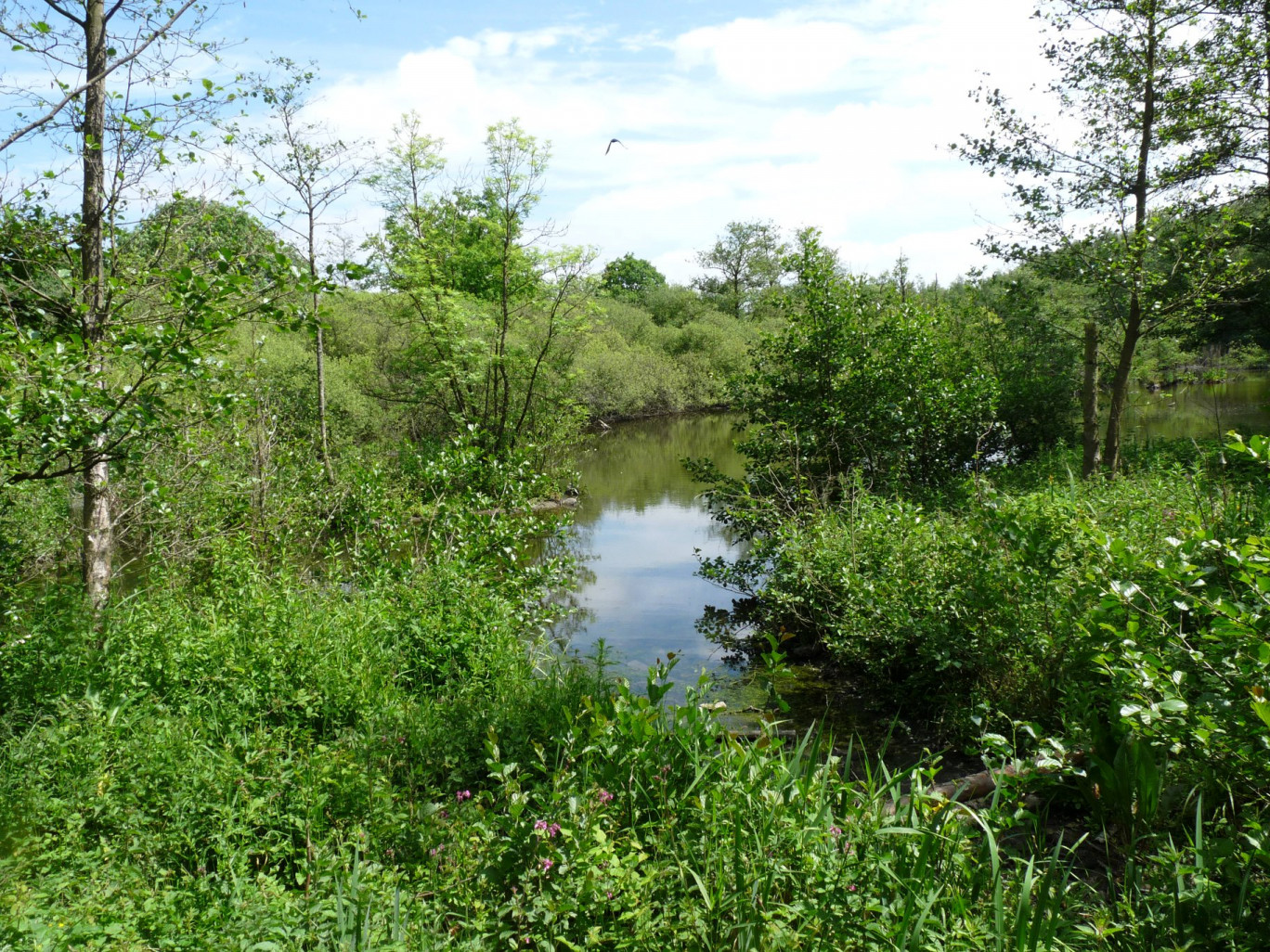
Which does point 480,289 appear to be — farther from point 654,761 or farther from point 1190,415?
point 1190,415

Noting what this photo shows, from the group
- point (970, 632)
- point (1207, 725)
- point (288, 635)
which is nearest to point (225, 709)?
point (288, 635)

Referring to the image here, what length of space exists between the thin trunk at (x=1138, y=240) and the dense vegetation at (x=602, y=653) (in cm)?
4

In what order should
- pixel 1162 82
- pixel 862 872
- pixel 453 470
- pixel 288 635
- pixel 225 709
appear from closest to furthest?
A: pixel 862 872, pixel 225 709, pixel 288 635, pixel 453 470, pixel 1162 82

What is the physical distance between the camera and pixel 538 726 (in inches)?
186

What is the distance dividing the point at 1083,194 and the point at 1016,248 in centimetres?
94

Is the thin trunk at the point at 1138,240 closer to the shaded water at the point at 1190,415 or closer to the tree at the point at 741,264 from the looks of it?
the shaded water at the point at 1190,415

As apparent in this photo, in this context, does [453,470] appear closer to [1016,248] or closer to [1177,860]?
[1177,860]

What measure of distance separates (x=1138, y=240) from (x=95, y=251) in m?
10.3

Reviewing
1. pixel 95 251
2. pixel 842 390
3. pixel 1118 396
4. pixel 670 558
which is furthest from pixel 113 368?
pixel 1118 396

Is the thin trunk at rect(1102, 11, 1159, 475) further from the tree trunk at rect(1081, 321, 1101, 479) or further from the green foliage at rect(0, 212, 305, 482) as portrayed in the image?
the green foliage at rect(0, 212, 305, 482)

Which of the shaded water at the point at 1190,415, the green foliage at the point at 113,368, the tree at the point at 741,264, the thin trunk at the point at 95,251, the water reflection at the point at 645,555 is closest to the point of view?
the green foliage at the point at 113,368

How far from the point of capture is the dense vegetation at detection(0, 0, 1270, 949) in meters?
2.71

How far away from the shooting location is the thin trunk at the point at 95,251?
210 inches

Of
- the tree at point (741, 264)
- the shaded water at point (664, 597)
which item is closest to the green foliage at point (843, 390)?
the shaded water at point (664, 597)
